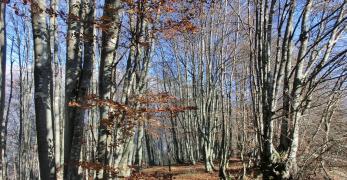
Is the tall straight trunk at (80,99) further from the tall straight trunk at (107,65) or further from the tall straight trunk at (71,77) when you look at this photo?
the tall straight trunk at (107,65)

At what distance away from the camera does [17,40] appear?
2234cm

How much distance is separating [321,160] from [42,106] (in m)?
4.89

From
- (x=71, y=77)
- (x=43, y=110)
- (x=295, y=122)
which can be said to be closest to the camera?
(x=295, y=122)

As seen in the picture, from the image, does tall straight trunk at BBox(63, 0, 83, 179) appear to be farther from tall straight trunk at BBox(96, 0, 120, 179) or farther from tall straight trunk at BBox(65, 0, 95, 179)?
tall straight trunk at BBox(96, 0, 120, 179)

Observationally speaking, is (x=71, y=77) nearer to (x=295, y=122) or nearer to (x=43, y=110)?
(x=43, y=110)

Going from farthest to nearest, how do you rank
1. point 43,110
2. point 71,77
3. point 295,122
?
point 71,77 → point 43,110 → point 295,122

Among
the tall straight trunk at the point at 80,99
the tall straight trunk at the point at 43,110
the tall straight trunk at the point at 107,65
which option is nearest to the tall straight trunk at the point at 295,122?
the tall straight trunk at the point at 107,65

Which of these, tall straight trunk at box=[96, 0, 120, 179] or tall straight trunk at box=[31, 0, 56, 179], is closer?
tall straight trunk at box=[96, 0, 120, 179]

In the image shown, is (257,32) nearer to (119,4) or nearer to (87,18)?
(119,4)

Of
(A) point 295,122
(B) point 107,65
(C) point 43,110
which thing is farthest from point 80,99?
(A) point 295,122

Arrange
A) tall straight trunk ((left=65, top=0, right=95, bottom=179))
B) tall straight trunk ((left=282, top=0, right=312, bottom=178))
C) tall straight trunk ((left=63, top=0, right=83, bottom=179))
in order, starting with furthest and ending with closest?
tall straight trunk ((left=63, top=0, right=83, bottom=179))
tall straight trunk ((left=65, top=0, right=95, bottom=179))
tall straight trunk ((left=282, top=0, right=312, bottom=178))

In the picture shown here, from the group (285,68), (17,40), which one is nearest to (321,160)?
(285,68)

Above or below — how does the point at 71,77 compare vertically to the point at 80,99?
above

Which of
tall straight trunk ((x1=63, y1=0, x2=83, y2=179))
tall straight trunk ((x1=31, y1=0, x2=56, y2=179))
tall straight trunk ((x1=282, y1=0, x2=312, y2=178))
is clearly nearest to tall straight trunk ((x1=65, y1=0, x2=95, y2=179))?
tall straight trunk ((x1=63, y1=0, x2=83, y2=179))
